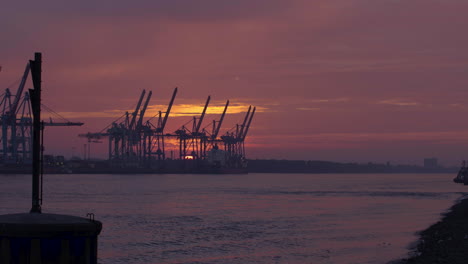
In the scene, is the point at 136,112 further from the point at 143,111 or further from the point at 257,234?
the point at 257,234

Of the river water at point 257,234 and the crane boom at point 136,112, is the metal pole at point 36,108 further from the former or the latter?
the crane boom at point 136,112

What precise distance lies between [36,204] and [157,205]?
176 ft

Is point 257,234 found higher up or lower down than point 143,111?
lower down

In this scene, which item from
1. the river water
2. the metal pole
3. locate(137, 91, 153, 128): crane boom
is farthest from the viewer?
locate(137, 91, 153, 128): crane boom

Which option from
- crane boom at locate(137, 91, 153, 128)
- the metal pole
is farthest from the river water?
crane boom at locate(137, 91, 153, 128)

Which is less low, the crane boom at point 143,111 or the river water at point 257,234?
the crane boom at point 143,111

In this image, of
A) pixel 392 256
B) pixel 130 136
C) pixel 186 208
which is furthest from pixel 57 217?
pixel 130 136

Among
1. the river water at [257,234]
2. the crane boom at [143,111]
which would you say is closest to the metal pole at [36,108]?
the river water at [257,234]

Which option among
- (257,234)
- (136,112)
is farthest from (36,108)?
(136,112)

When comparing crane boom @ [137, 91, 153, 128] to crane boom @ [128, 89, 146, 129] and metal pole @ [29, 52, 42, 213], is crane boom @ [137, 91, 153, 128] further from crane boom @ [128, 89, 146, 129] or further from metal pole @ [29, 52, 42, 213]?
metal pole @ [29, 52, 42, 213]

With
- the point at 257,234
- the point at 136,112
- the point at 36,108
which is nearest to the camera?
the point at 36,108

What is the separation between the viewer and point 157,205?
59594 mm

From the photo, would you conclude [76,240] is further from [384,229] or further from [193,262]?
[384,229]

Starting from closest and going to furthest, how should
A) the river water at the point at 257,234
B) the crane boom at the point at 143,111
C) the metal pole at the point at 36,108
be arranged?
the metal pole at the point at 36,108, the river water at the point at 257,234, the crane boom at the point at 143,111
